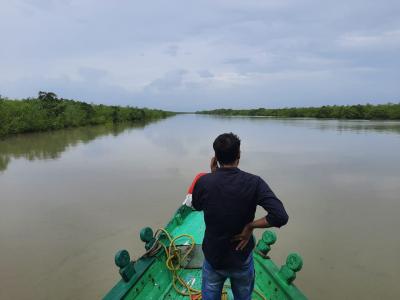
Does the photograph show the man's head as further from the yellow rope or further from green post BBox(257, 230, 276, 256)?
green post BBox(257, 230, 276, 256)

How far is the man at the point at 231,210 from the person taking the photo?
1.91 m

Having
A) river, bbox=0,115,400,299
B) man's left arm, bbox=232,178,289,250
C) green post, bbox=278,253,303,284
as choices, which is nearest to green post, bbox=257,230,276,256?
green post, bbox=278,253,303,284

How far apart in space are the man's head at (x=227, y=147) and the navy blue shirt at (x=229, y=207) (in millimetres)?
70

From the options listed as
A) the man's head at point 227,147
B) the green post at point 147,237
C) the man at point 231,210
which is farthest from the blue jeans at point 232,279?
the green post at point 147,237

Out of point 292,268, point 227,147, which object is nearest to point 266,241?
point 292,268

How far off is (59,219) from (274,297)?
5.54m

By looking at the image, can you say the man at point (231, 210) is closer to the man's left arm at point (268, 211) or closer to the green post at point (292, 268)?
the man's left arm at point (268, 211)

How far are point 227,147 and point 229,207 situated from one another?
14.5 inches

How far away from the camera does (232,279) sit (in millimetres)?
2195

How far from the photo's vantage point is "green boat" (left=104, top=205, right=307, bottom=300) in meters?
2.96

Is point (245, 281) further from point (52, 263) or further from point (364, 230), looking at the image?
point (364, 230)

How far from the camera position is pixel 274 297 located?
3057 mm

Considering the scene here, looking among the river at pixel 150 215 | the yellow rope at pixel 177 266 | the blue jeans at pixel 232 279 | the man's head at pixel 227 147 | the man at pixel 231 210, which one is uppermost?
the man's head at pixel 227 147

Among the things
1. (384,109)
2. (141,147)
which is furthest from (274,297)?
(384,109)
